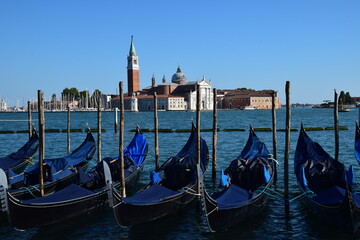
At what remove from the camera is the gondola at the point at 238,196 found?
6.46 m

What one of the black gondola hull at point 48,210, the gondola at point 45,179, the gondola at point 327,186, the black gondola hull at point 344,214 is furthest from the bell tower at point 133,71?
the black gondola hull at point 344,214

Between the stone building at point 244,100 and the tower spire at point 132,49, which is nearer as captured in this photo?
the tower spire at point 132,49

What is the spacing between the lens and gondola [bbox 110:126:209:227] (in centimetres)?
660

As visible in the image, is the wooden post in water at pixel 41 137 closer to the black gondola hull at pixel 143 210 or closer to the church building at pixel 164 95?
the black gondola hull at pixel 143 210

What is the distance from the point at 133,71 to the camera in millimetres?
92375

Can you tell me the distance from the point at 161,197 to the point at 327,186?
334 cm

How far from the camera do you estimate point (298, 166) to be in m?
9.39

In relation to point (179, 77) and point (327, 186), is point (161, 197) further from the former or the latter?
point (179, 77)

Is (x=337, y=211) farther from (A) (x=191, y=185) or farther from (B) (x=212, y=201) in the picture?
(A) (x=191, y=185)

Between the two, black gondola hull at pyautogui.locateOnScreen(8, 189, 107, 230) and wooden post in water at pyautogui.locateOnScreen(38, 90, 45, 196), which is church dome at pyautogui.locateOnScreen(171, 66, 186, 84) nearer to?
wooden post in water at pyautogui.locateOnScreen(38, 90, 45, 196)

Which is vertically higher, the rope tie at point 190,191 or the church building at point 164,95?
the church building at point 164,95

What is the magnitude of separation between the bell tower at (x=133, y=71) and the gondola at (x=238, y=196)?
83013mm

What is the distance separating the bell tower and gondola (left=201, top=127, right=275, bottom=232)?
83.0m

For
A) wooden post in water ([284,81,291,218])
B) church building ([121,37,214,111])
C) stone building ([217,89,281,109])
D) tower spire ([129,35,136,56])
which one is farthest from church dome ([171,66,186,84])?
wooden post in water ([284,81,291,218])
